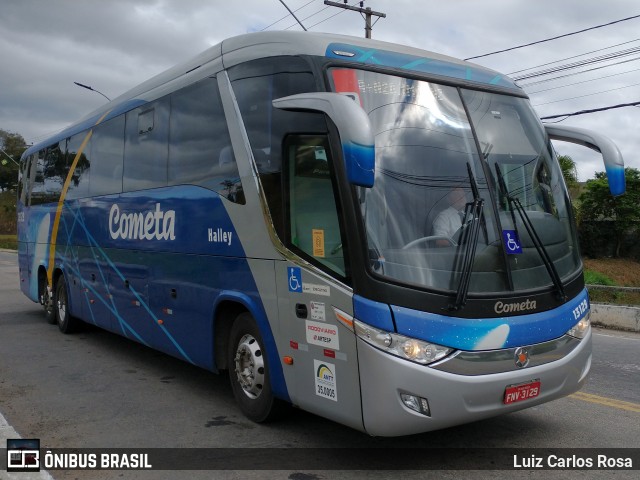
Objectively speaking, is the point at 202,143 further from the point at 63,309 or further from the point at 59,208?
the point at 63,309

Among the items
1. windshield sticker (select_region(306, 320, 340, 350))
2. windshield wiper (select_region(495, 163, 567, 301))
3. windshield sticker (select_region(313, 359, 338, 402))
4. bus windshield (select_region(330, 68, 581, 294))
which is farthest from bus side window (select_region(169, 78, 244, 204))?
windshield wiper (select_region(495, 163, 567, 301))

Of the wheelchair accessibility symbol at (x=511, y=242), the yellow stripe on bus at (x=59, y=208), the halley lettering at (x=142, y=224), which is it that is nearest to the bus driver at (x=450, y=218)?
the wheelchair accessibility symbol at (x=511, y=242)

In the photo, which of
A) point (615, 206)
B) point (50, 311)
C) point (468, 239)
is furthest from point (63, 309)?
point (615, 206)

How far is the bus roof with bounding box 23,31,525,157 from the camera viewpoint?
496cm

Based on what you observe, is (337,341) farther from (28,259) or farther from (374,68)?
(28,259)

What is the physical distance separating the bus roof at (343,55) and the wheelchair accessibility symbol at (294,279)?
162cm

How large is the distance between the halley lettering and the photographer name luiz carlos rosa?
4017 millimetres

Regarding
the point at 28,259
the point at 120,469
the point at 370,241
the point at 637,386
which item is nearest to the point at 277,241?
the point at 370,241

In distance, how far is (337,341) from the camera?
457 cm

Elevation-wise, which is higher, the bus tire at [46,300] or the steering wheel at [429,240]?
the steering wheel at [429,240]

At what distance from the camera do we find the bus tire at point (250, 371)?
5523 mm

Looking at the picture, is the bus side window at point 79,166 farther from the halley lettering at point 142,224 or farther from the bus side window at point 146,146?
the bus side window at point 146,146

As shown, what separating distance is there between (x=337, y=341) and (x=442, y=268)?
888 millimetres

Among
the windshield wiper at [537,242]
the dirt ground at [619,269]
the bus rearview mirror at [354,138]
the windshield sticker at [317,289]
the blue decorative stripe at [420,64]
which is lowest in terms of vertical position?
the dirt ground at [619,269]
